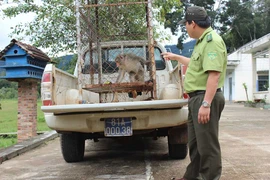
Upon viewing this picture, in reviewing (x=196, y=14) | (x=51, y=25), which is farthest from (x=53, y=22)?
(x=196, y=14)

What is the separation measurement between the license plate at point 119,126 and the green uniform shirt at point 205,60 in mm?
1268

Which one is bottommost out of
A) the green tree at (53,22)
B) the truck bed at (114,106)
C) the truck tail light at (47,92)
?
the truck bed at (114,106)

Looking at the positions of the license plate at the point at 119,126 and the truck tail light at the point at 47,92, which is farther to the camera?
the license plate at the point at 119,126

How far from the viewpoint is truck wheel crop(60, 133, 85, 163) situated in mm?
4910

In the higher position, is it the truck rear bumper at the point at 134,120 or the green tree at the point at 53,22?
the green tree at the point at 53,22

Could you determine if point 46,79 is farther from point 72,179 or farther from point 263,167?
point 263,167

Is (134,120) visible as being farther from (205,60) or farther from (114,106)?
(205,60)

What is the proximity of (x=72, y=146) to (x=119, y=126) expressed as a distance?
99cm

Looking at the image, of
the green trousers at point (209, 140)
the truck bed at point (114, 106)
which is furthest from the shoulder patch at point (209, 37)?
the truck bed at point (114, 106)

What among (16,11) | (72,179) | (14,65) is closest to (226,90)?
(16,11)

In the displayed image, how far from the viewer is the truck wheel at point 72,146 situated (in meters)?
4.91

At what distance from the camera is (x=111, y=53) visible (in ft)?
19.6

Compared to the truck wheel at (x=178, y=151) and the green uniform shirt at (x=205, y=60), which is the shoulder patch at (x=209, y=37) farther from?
the truck wheel at (x=178, y=151)

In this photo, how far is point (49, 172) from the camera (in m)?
4.63
